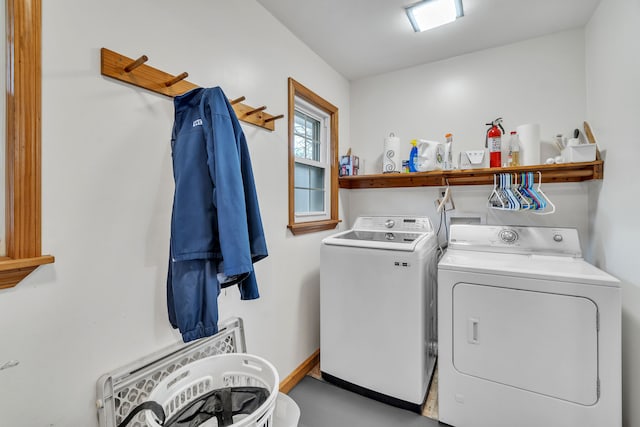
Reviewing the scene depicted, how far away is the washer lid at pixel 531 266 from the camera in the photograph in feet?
4.63

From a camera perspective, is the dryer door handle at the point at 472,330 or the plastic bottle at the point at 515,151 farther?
the plastic bottle at the point at 515,151

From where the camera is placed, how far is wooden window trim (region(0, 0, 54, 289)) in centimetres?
84

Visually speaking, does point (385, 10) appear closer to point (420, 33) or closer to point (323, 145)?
point (420, 33)

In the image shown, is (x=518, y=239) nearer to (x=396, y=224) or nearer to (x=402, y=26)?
(x=396, y=224)

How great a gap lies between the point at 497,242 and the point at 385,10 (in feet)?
5.82

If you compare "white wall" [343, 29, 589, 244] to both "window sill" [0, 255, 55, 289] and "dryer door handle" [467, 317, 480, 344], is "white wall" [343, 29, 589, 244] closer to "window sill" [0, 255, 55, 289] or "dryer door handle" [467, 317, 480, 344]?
"dryer door handle" [467, 317, 480, 344]

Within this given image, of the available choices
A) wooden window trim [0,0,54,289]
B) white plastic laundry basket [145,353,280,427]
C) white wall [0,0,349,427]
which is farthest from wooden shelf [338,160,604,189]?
wooden window trim [0,0,54,289]

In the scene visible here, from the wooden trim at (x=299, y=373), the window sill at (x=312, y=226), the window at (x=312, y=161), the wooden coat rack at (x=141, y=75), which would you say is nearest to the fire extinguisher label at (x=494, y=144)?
the window at (x=312, y=161)

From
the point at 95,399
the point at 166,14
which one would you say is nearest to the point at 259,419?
the point at 95,399

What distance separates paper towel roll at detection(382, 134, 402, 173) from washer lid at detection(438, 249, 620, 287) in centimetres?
90

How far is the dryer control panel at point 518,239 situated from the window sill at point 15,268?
230cm

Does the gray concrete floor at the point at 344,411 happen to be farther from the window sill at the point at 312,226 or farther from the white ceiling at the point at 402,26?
the white ceiling at the point at 402,26

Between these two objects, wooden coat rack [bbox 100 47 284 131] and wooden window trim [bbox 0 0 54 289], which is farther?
wooden coat rack [bbox 100 47 284 131]

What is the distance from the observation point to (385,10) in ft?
6.07
